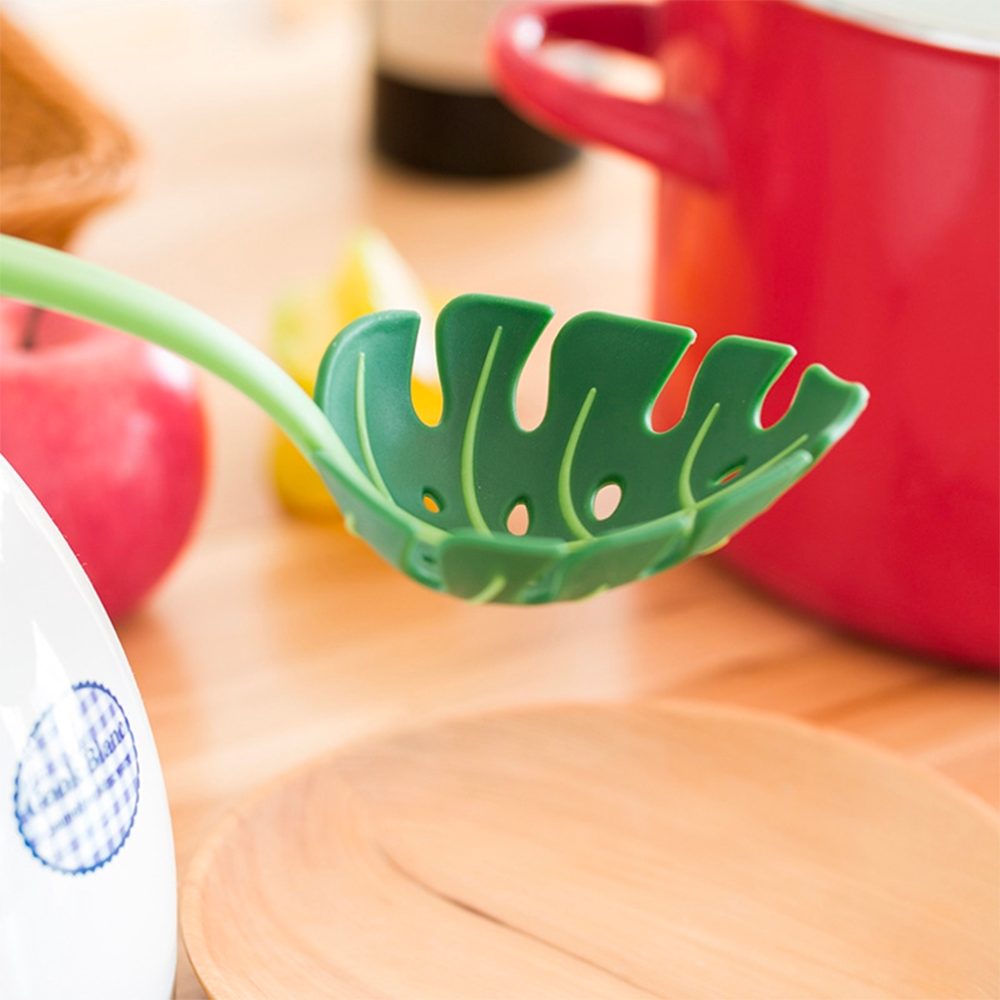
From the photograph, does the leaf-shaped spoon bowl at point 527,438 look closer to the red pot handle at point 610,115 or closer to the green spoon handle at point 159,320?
the green spoon handle at point 159,320

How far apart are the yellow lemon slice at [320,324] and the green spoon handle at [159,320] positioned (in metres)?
0.23

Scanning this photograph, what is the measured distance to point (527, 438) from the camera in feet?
1.09

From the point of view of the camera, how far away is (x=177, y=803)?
419mm

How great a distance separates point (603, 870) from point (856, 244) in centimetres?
19

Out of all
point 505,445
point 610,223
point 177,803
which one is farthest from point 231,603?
point 610,223

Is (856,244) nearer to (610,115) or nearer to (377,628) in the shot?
(610,115)

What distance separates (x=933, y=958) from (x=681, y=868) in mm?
67

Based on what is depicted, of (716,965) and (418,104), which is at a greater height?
(418,104)

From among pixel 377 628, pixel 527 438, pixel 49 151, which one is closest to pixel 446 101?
pixel 49 151

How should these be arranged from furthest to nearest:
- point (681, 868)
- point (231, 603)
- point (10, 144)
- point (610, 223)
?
point (610, 223) < point (10, 144) < point (231, 603) < point (681, 868)

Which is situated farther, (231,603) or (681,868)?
(231,603)

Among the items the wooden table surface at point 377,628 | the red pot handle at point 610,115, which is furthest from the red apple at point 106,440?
the red pot handle at point 610,115

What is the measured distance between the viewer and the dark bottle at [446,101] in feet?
2.39

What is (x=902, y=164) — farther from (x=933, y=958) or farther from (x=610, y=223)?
(x=610, y=223)
